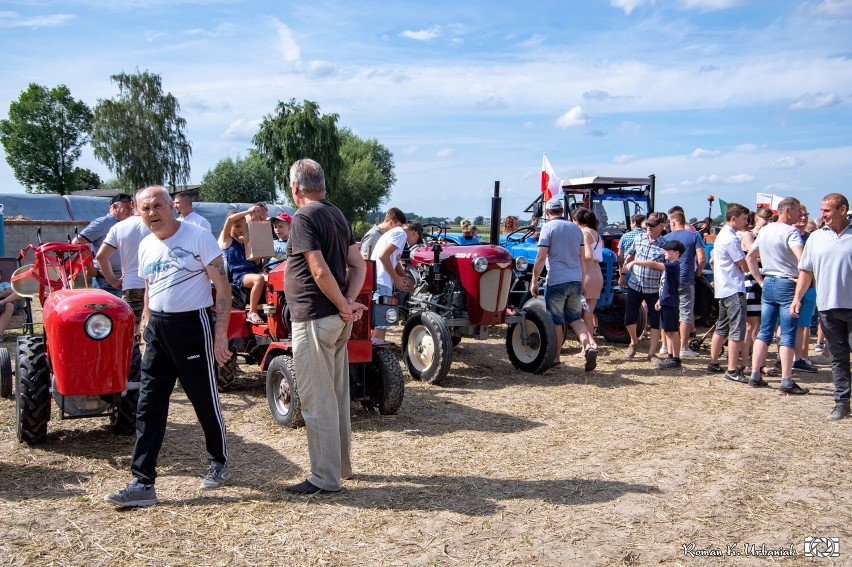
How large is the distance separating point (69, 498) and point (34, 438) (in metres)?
1.08

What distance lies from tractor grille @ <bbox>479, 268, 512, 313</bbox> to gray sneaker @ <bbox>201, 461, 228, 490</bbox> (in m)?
3.96

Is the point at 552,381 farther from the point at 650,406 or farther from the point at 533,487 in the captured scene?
the point at 533,487

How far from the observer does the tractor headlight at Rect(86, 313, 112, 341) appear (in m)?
4.25

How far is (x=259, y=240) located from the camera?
246 inches

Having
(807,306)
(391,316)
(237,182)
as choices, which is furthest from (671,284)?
(237,182)

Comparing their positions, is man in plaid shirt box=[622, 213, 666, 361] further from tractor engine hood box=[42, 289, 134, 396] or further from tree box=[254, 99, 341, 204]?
tree box=[254, 99, 341, 204]

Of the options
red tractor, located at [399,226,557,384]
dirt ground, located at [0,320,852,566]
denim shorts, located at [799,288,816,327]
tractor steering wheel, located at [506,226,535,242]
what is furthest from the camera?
tractor steering wheel, located at [506,226,535,242]

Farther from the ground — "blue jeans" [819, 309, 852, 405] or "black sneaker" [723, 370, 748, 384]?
"blue jeans" [819, 309, 852, 405]

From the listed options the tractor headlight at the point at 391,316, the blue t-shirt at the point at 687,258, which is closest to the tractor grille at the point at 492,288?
the tractor headlight at the point at 391,316

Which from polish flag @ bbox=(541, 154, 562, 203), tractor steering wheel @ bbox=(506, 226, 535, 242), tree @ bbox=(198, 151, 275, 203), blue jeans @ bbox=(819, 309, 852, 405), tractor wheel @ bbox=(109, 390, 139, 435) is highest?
tree @ bbox=(198, 151, 275, 203)

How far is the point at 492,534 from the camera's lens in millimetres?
3408

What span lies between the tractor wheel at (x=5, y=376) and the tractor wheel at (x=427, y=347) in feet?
11.4

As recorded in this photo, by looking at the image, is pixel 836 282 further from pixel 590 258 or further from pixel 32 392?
pixel 32 392

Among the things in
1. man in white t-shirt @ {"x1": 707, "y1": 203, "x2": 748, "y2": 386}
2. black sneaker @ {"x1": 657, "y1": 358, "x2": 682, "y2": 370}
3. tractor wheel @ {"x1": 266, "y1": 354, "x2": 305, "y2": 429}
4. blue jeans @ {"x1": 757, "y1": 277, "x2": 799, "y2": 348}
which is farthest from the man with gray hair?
tractor wheel @ {"x1": 266, "y1": 354, "x2": 305, "y2": 429}
